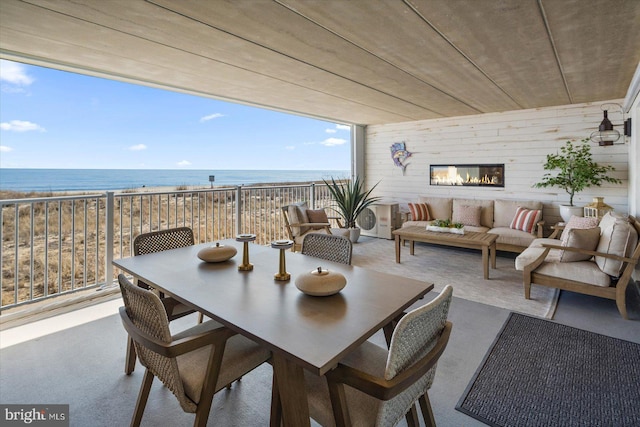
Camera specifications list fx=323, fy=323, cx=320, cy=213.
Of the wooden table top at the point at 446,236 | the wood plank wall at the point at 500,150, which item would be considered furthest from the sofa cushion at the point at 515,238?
the wood plank wall at the point at 500,150

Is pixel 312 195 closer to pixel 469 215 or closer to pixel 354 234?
pixel 354 234

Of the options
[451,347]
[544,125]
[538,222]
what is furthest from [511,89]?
[451,347]

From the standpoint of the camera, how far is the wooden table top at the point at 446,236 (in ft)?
13.5

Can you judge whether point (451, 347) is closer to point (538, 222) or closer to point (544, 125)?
point (538, 222)

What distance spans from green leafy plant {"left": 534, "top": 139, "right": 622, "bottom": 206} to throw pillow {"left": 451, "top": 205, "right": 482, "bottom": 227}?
3.18 feet

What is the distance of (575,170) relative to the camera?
4.59 m

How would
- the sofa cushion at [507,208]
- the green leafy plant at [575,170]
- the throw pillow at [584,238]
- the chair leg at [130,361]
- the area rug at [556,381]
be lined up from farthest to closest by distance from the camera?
the sofa cushion at [507,208] → the green leafy plant at [575,170] → the throw pillow at [584,238] → the chair leg at [130,361] → the area rug at [556,381]

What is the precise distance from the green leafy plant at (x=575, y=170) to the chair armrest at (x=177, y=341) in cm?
528

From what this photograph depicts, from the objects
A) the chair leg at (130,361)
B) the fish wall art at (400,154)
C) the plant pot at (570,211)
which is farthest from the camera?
the fish wall art at (400,154)

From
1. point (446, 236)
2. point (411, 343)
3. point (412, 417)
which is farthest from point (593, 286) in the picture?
point (411, 343)

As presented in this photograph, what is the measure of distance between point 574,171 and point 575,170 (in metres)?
0.02

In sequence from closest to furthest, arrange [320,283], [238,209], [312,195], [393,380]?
[393,380]
[320,283]
[238,209]
[312,195]

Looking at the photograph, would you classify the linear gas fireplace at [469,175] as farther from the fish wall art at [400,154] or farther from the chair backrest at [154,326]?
the chair backrest at [154,326]

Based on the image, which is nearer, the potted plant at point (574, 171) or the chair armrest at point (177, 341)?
the chair armrest at point (177, 341)
